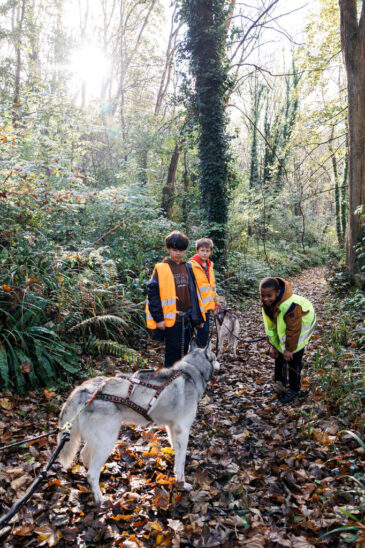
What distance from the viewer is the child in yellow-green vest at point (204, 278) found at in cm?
451

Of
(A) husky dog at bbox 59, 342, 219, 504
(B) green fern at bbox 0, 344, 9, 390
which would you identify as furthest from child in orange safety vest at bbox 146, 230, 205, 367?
(B) green fern at bbox 0, 344, 9, 390

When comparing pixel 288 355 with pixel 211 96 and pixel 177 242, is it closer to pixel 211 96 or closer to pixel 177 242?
pixel 177 242

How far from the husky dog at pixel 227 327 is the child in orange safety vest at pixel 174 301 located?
5.60 feet

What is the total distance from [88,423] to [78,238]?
18.6 feet

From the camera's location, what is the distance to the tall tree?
8.03 m

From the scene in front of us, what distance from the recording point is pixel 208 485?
302 cm

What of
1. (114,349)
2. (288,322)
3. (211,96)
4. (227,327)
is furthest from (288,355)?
(211,96)

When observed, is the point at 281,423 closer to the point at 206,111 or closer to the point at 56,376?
the point at 56,376

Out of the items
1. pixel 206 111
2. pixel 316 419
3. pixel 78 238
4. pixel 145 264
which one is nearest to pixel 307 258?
pixel 206 111

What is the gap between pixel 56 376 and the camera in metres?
4.50

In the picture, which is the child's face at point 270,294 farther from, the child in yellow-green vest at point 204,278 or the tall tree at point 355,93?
the tall tree at point 355,93

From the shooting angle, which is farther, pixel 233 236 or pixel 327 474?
pixel 233 236

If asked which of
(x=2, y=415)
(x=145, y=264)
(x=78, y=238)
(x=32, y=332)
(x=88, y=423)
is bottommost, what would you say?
(x=2, y=415)

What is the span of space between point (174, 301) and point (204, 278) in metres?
0.78
